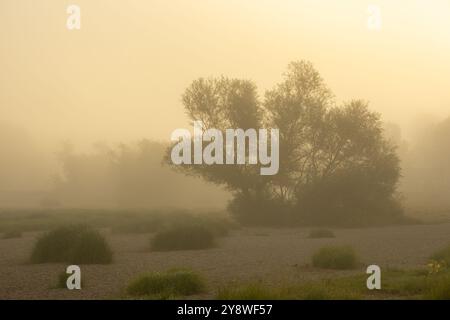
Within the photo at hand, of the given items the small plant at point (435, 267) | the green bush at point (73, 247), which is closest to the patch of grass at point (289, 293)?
the small plant at point (435, 267)

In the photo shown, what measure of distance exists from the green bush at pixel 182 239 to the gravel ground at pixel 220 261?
713mm

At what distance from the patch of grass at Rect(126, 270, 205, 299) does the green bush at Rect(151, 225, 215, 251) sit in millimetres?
14355

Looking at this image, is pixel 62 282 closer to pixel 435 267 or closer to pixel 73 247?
pixel 73 247

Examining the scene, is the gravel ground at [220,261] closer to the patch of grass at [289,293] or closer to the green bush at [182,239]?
the green bush at [182,239]

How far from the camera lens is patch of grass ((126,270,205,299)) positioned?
16.0m

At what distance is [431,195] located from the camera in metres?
98.2

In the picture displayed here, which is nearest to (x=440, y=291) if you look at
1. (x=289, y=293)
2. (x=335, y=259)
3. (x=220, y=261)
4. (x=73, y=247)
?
(x=289, y=293)

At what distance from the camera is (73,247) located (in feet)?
82.5

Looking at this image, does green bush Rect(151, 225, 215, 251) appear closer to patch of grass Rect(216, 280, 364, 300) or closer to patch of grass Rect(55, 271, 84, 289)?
patch of grass Rect(55, 271, 84, 289)

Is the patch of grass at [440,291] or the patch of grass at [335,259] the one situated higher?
the patch of grass at [440,291]

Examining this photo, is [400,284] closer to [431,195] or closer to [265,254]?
[265,254]

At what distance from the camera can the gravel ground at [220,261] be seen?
59.3ft
